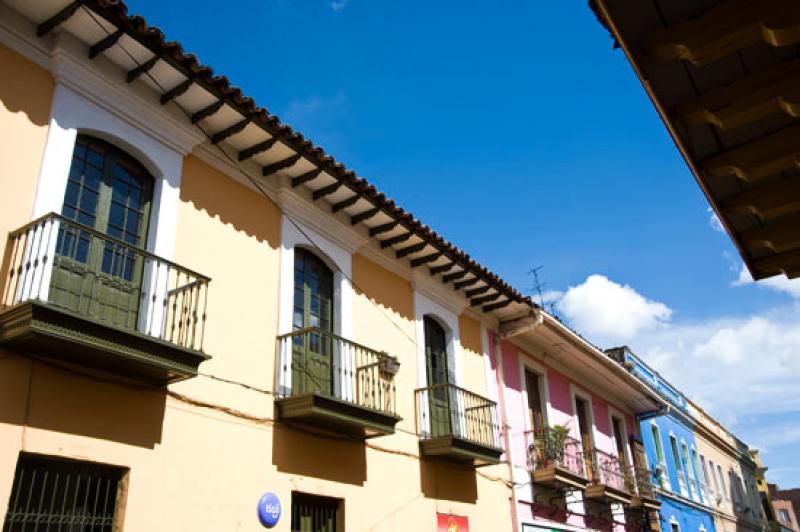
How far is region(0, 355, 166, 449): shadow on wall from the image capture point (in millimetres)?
5492

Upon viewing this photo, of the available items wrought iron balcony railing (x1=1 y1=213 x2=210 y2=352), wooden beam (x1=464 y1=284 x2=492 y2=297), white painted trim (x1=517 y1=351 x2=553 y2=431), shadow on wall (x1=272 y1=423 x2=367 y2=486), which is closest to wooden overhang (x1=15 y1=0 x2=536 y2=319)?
wooden beam (x1=464 y1=284 x2=492 y2=297)

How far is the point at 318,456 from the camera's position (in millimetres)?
8234

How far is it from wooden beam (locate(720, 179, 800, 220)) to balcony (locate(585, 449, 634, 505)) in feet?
38.8

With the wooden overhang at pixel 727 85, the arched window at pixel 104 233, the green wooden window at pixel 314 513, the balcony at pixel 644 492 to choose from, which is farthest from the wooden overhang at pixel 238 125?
the balcony at pixel 644 492

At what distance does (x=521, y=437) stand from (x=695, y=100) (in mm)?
10500

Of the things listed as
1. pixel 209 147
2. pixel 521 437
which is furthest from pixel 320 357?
pixel 521 437

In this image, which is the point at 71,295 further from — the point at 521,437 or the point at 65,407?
the point at 521,437

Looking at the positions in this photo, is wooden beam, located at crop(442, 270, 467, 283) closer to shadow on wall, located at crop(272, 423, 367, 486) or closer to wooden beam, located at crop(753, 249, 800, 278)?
shadow on wall, located at crop(272, 423, 367, 486)

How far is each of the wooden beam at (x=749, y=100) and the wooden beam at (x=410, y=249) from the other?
7.83m

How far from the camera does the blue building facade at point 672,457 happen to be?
740 inches

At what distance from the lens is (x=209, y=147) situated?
8.08 metres

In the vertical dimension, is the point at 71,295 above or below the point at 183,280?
below

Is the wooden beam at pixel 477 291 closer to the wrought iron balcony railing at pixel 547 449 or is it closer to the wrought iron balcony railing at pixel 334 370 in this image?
the wrought iron balcony railing at pixel 547 449

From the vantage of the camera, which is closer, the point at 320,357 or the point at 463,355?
the point at 320,357
